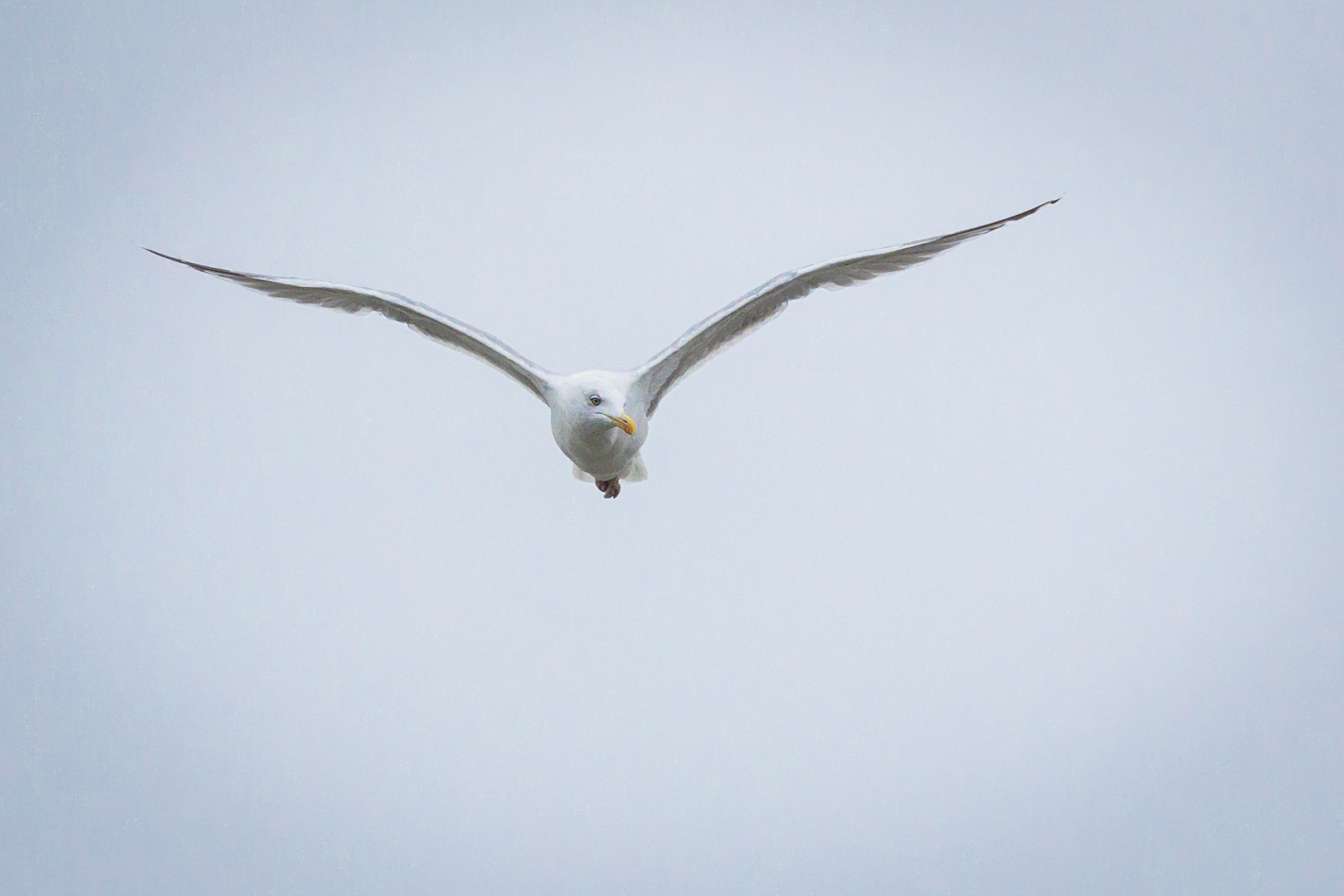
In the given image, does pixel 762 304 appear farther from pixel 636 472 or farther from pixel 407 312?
pixel 407 312

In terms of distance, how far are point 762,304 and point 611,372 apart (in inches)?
27.8

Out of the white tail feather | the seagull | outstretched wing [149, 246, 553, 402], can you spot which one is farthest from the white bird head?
the white tail feather

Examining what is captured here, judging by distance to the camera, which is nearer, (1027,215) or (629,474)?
(1027,215)

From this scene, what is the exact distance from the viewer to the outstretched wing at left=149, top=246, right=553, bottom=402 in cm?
646

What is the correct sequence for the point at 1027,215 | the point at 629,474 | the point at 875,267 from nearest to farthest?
the point at 1027,215 < the point at 875,267 < the point at 629,474

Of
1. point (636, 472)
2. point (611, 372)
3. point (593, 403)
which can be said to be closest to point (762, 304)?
point (611, 372)

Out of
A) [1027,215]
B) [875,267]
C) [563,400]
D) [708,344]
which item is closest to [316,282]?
[563,400]

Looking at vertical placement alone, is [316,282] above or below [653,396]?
above

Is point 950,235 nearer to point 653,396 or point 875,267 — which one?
point 875,267

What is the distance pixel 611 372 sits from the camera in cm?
641

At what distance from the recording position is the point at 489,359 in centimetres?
666

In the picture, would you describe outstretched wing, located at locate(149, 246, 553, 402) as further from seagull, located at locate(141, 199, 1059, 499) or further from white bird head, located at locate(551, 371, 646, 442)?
white bird head, located at locate(551, 371, 646, 442)

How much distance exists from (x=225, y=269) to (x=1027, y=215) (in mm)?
3439

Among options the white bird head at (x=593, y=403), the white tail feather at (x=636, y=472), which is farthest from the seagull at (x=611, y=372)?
the white tail feather at (x=636, y=472)
